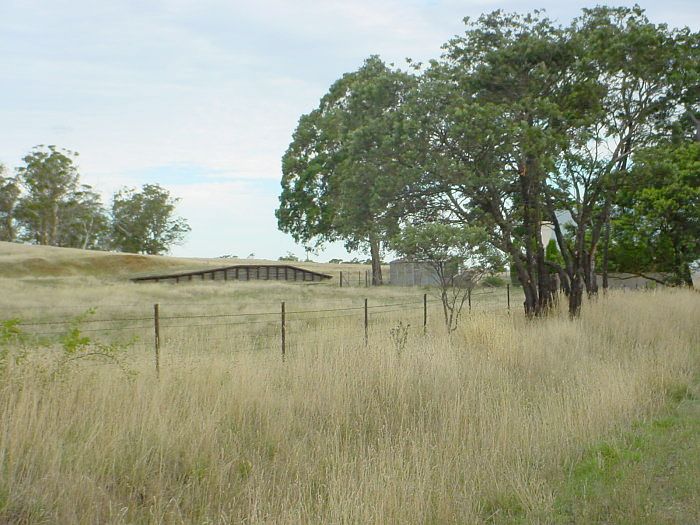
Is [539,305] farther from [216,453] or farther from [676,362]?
[216,453]

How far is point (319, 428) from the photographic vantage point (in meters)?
7.37

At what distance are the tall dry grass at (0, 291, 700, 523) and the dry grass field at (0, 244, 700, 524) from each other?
2cm

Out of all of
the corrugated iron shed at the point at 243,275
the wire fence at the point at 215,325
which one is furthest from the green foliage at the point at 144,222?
the wire fence at the point at 215,325

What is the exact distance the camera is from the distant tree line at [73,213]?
6919cm

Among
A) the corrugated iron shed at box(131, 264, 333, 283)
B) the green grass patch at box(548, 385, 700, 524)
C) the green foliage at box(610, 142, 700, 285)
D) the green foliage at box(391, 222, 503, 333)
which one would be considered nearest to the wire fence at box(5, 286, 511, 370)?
the green foliage at box(391, 222, 503, 333)

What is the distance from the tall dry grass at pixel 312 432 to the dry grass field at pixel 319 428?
0.02 meters

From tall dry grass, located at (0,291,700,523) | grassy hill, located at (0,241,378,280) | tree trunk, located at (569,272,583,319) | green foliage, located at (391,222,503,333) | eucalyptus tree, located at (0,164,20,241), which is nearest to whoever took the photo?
tall dry grass, located at (0,291,700,523)

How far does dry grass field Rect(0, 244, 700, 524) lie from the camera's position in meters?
5.20

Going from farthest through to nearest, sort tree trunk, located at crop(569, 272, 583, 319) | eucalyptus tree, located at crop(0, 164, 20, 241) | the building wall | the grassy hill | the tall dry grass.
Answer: eucalyptus tree, located at crop(0, 164, 20, 241) < the building wall < the grassy hill < tree trunk, located at crop(569, 272, 583, 319) < the tall dry grass

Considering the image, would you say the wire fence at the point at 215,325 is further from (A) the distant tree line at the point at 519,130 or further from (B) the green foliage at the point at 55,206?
(B) the green foliage at the point at 55,206

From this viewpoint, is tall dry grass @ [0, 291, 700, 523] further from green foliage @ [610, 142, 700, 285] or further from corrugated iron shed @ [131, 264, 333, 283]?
corrugated iron shed @ [131, 264, 333, 283]

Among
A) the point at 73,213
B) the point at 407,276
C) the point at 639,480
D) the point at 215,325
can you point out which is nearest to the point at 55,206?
the point at 73,213

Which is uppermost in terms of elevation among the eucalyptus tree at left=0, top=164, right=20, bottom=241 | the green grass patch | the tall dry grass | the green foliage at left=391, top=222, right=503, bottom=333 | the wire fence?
the eucalyptus tree at left=0, top=164, right=20, bottom=241

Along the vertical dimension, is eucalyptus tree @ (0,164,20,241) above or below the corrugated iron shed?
above
